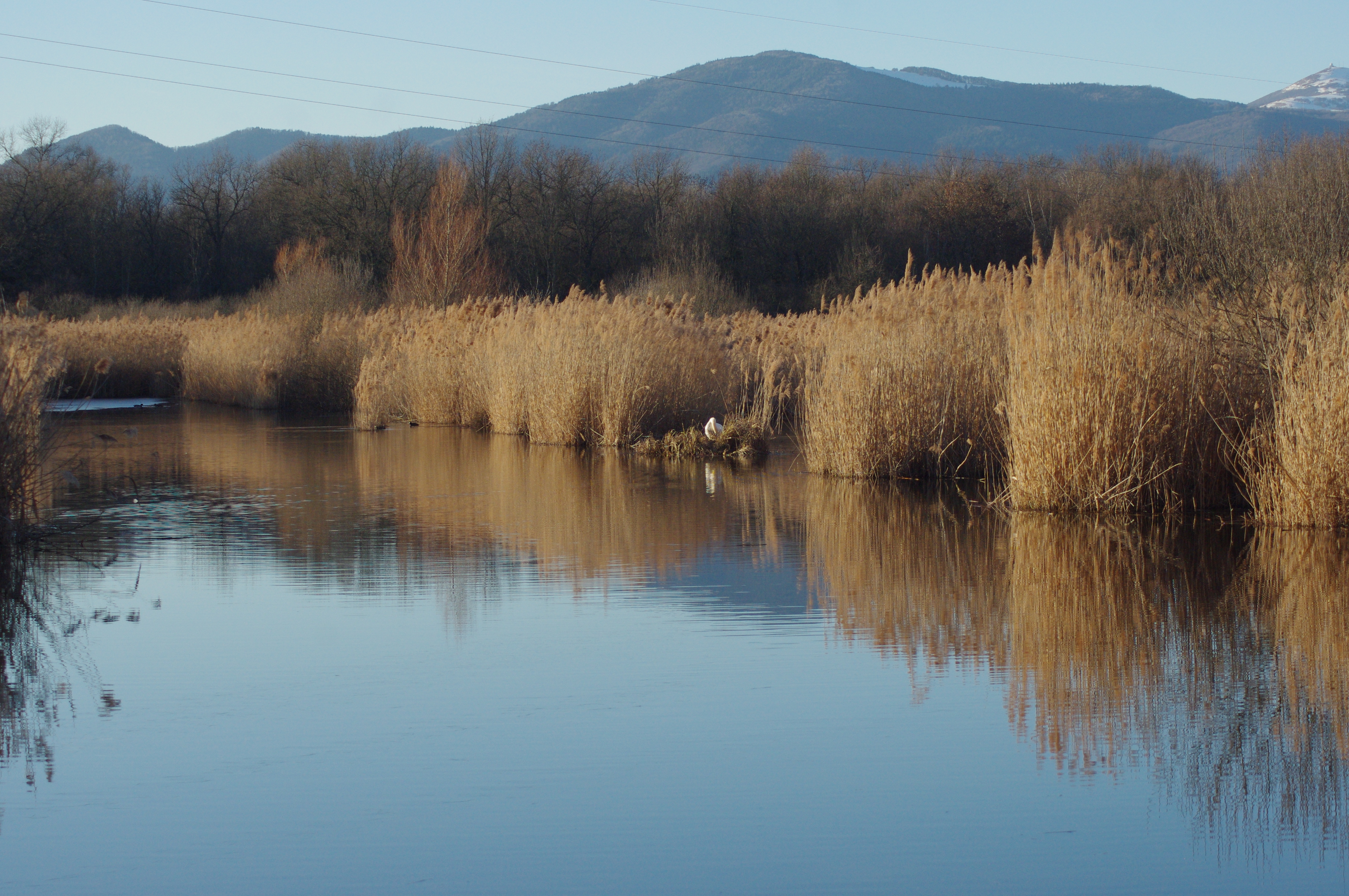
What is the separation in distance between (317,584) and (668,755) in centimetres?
348

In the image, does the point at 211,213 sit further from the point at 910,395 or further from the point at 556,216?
the point at 910,395

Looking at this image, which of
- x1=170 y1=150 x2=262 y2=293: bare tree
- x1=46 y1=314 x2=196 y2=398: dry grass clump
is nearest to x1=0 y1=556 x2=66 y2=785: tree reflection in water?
x1=46 y1=314 x2=196 y2=398: dry grass clump

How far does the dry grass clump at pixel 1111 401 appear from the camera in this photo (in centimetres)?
869

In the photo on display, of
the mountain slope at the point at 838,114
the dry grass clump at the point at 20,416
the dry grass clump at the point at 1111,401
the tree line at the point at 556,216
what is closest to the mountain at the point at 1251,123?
the mountain slope at the point at 838,114

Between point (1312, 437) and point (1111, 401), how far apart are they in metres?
1.34

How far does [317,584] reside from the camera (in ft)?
22.5

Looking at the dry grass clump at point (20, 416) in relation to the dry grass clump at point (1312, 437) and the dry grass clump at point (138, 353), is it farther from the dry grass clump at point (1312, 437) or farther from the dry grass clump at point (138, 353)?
the dry grass clump at point (138, 353)

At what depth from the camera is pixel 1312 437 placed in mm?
7730

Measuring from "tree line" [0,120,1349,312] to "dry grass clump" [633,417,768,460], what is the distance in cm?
1913

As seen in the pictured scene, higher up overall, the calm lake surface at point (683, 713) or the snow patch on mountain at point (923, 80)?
the snow patch on mountain at point (923, 80)

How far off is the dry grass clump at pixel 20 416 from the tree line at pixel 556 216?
2601 cm

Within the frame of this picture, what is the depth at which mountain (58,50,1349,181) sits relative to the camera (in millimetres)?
149500

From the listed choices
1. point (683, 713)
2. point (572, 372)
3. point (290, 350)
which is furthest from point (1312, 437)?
point (290, 350)

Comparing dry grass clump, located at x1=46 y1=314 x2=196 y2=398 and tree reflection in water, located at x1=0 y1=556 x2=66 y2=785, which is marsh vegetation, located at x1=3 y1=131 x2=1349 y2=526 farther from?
tree reflection in water, located at x1=0 y1=556 x2=66 y2=785
